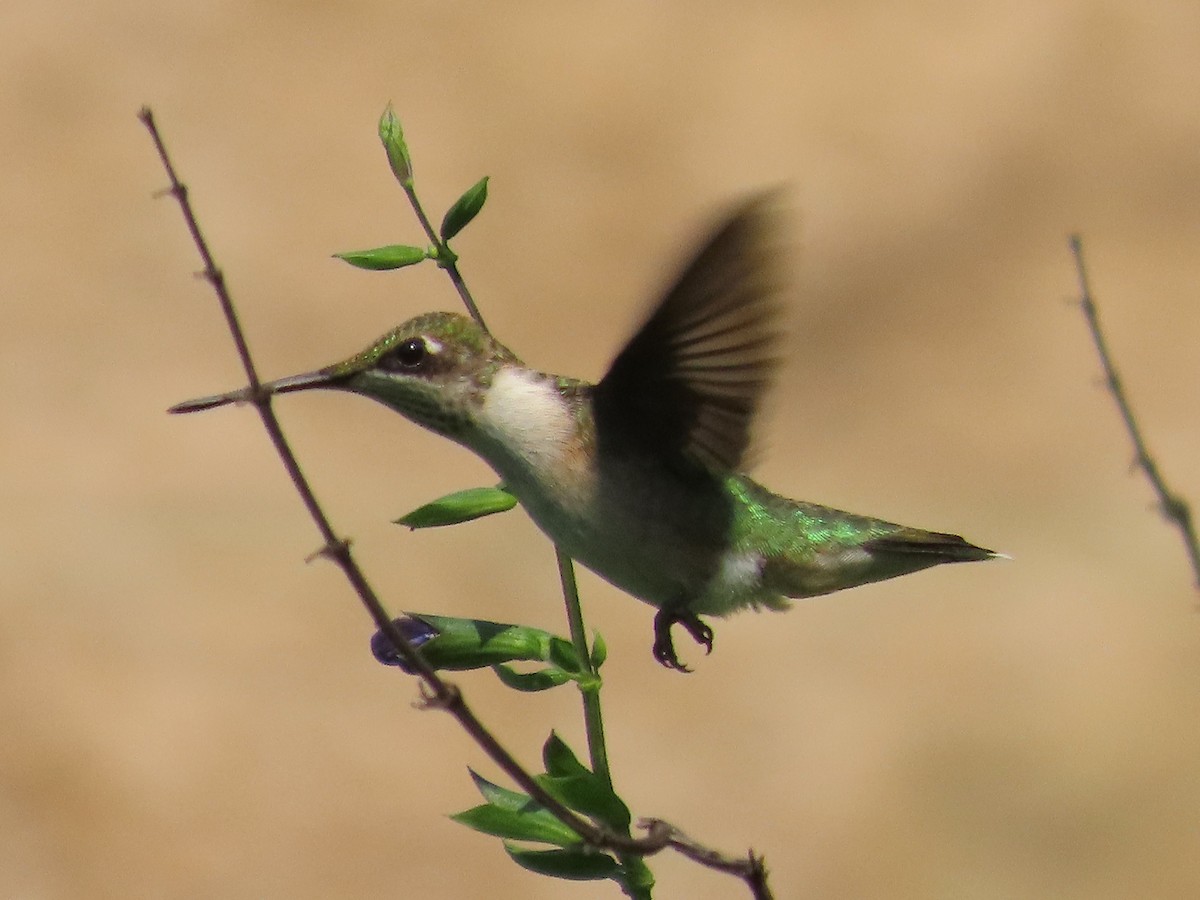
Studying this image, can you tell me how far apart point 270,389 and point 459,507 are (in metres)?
0.48

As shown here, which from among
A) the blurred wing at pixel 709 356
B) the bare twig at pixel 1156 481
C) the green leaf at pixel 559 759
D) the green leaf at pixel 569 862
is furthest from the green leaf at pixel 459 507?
the bare twig at pixel 1156 481

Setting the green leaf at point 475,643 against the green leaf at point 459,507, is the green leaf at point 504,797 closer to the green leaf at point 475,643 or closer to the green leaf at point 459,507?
the green leaf at point 475,643

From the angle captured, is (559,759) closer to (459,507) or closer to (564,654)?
(564,654)

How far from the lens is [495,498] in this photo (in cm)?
200

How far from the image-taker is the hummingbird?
1876 mm

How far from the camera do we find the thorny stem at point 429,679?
1.35 metres

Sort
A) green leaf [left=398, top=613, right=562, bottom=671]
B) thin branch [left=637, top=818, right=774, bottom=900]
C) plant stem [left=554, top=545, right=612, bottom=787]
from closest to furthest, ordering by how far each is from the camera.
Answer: thin branch [left=637, top=818, right=774, bottom=900] → plant stem [left=554, top=545, right=612, bottom=787] → green leaf [left=398, top=613, right=562, bottom=671]

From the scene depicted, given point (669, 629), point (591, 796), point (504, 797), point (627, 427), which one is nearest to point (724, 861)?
point (591, 796)

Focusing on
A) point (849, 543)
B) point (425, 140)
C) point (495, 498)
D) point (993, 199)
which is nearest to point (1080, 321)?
point (993, 199)

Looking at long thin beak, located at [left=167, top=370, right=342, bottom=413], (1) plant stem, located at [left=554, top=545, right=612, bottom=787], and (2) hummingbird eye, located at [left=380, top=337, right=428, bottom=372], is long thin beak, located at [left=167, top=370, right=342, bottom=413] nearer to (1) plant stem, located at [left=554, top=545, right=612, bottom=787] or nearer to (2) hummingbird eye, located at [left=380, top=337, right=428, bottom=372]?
(2) hummingbird eye, located at [left=380, top=337, right=428, bottom=372]

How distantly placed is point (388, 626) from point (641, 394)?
71 cm

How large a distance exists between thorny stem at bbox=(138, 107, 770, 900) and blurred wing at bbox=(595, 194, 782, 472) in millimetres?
473

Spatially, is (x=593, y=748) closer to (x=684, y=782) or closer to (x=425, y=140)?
(x=684, y=782)

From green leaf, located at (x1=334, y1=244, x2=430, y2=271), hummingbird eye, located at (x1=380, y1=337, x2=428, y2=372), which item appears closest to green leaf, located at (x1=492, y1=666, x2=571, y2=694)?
hummingbird eye, located at (x1=380, y1=337, x2=428, y2=372)
